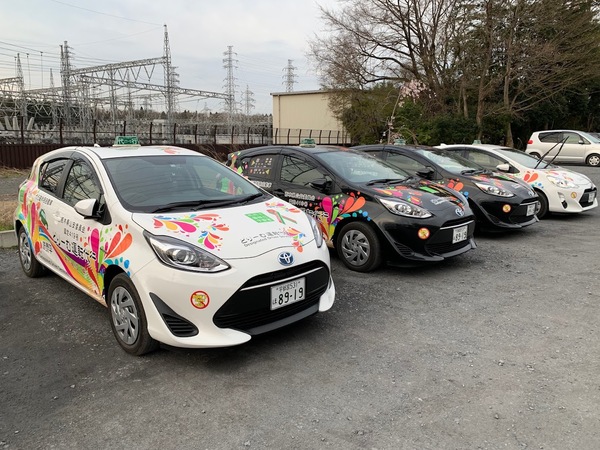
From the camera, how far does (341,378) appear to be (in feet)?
9.59

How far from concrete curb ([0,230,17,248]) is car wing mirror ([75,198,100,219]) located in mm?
3364

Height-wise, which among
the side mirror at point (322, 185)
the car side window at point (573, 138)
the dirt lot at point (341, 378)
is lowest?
the dirt lot at point (341, 378)

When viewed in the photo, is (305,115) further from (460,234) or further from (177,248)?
(177,248)

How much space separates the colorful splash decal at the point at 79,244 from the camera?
324 cm

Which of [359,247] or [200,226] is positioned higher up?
[200,226]

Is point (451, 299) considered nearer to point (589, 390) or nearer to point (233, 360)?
point (589, 390)

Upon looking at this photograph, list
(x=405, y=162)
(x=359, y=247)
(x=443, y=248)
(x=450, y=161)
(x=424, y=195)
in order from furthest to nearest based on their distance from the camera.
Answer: (x=450, y=161)
(x=405, y=162)
(x=424, y=195)
(x=359, y=247)
(x=443, y=248)

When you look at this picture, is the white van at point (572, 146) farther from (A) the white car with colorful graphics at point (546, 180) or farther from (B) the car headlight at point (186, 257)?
(B) the car headlight at point (186, 257)

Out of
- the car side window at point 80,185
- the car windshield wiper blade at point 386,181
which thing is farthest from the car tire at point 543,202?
the car side window at point 80,185

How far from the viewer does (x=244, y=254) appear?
9.86 feet

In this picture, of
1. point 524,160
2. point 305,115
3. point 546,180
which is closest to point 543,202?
point 546,180

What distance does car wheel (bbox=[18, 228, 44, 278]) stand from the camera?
15.7 ft

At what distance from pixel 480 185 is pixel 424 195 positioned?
1932mm

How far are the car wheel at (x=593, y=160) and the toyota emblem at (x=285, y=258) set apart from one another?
1974cm
